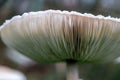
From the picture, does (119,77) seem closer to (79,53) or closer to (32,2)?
(32,2)

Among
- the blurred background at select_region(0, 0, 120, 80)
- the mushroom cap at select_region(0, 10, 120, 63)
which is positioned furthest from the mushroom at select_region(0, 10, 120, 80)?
the blurred background at select_region(0, 0, 120, 80)

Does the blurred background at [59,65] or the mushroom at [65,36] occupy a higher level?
the blurred background at [59,65]

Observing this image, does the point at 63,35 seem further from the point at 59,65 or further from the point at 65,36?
the point at 59,65

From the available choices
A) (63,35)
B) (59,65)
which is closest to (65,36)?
(63,35)

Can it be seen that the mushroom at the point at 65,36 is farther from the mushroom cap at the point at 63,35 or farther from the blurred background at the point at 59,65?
the blurred background at the point at 59,65

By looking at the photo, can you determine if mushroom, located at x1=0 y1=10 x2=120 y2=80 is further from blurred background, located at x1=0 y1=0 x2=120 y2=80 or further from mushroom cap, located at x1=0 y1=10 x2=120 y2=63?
blurred background, located at x1=0 y1=0 x2=120 y2=80

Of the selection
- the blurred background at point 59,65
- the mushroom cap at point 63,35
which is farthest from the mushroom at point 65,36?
the blurred background at point 59,65
